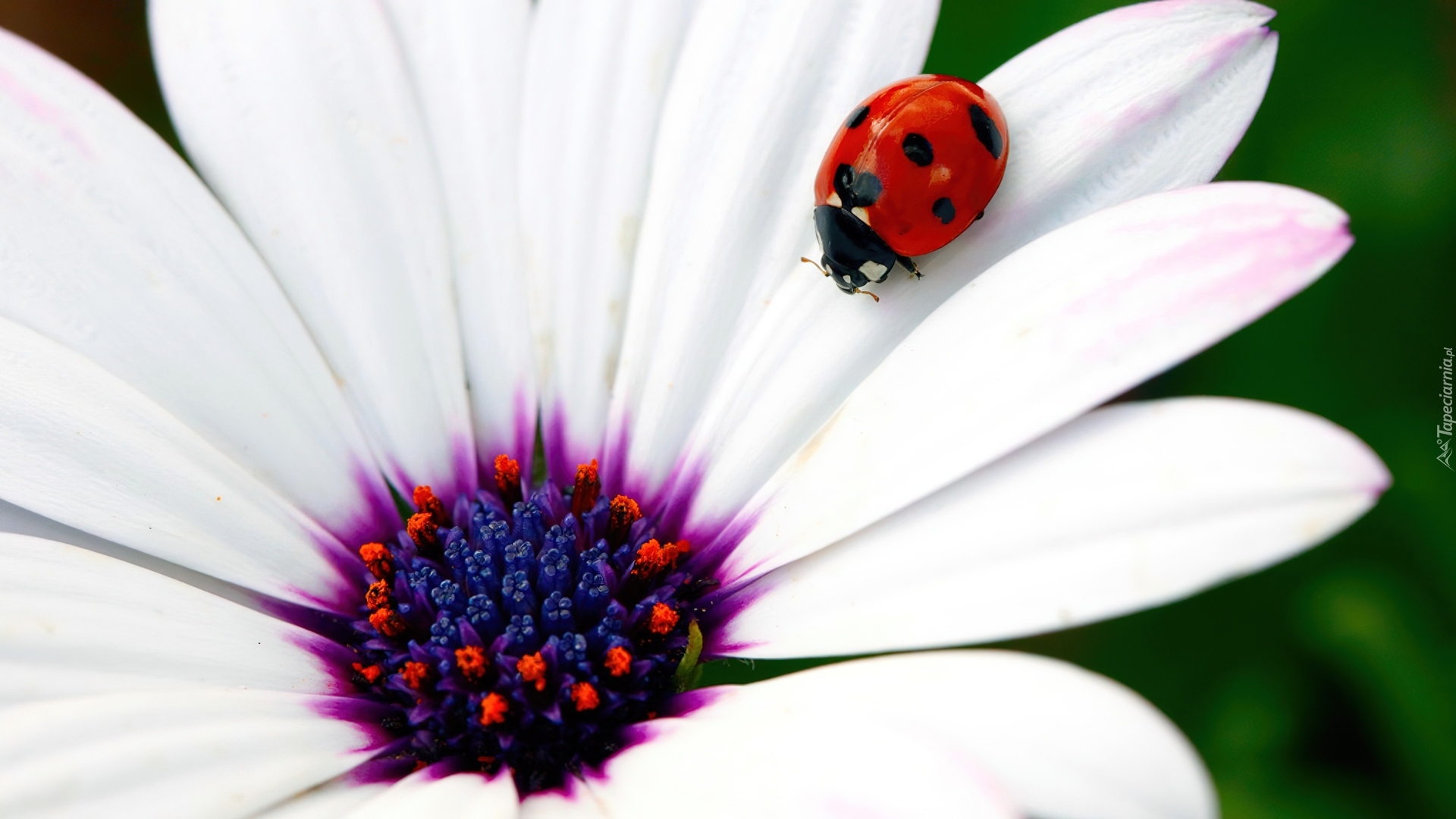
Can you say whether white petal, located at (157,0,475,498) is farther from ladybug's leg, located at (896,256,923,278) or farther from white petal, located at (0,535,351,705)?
ladybug's leg, located at (896,256,923,278)

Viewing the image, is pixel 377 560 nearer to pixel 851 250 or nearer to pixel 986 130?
pixel 851 250

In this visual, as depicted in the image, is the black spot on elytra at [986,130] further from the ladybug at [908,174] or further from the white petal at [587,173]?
the white petal at [587,173]

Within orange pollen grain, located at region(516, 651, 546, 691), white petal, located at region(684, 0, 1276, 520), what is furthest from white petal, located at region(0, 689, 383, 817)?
white petal, located at region(684, 0, 1276, 520)

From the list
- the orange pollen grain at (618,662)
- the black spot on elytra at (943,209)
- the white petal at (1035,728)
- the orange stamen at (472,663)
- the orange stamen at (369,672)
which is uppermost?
the black spot on elytra at (943,209)

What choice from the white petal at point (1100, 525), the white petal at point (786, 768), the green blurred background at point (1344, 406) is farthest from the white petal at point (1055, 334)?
the green blurred background at point (1344, 406)

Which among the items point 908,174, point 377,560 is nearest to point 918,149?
point 908,174

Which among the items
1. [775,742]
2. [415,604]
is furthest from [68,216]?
[775,742]
